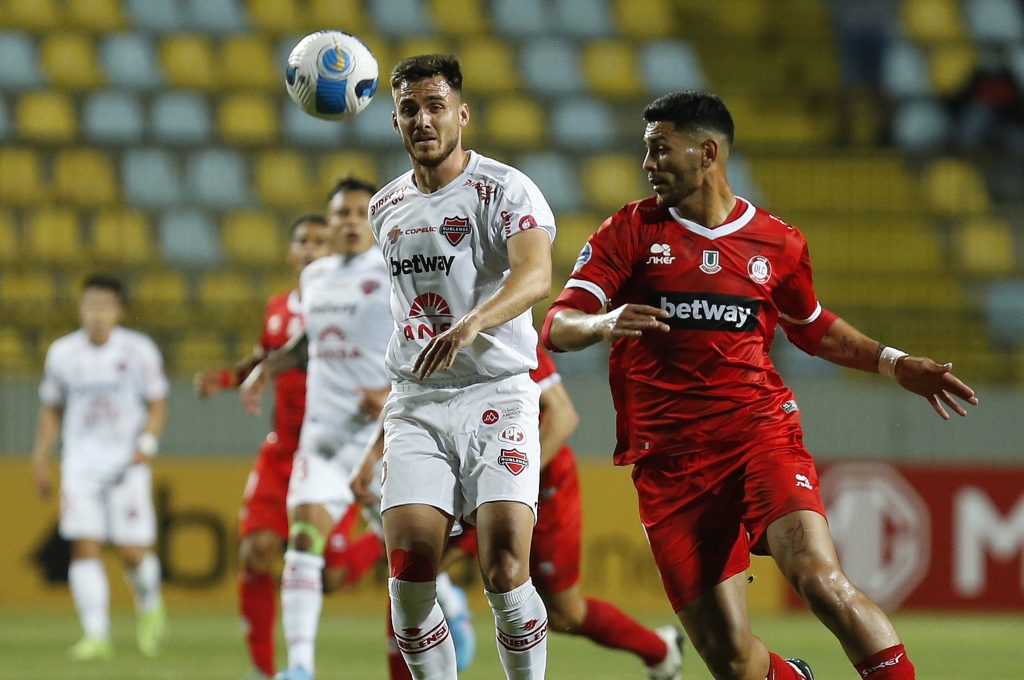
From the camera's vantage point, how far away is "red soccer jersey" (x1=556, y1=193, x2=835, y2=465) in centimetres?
602

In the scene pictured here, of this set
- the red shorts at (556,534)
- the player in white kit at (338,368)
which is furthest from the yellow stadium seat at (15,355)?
the red shorts at (556,534)

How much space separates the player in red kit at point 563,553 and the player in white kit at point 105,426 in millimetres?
4994

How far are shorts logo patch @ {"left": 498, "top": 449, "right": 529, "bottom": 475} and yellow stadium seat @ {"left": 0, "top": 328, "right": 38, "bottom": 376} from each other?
9.90 m

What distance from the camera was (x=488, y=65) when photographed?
19.9m

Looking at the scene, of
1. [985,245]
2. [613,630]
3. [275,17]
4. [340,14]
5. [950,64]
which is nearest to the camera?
[613,630]

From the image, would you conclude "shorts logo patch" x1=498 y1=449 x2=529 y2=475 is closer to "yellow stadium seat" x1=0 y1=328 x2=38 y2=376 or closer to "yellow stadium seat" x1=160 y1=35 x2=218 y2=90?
"yellow stadium seat" x1=0 y1=328 x2=38 y2=376

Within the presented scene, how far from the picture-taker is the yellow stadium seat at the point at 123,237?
54.3ft

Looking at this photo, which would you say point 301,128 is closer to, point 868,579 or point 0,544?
point 0,544

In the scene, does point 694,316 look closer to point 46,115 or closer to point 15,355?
point 15,355

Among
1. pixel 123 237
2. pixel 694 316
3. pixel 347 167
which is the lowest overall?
pixel 694 316

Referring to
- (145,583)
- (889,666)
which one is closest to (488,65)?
(145,583)

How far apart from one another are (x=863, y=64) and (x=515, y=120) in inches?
197

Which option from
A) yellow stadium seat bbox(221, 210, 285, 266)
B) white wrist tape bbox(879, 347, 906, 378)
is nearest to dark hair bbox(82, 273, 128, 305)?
yellow stadium seat bbox(221, 210, 285, 266)

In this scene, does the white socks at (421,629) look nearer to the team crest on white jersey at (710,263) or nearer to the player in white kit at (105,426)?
the team crest on white jersey at (710,263)
